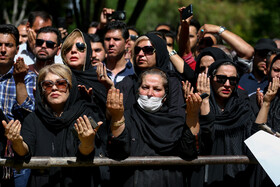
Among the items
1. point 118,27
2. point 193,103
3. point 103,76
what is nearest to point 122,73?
point 118,27

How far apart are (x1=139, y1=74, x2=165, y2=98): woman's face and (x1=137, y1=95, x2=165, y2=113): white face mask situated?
43 mm

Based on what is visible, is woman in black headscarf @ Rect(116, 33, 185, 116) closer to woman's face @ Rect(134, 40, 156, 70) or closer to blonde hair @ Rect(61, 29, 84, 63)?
woman's face @ Rect(134, 40, 156, 70)

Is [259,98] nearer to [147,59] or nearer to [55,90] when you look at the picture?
[147,59]

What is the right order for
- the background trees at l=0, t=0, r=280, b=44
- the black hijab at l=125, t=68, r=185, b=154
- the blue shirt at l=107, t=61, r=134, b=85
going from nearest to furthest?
the black hijab at l=125, t=68, r=185, b=154
the blue shirt at l=107, t=61, r=134, b=85
the background trees at l=0, t=0, r=280, b=44

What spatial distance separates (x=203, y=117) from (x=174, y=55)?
1.35 meters

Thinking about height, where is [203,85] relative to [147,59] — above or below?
below

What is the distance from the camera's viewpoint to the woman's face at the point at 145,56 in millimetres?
4500

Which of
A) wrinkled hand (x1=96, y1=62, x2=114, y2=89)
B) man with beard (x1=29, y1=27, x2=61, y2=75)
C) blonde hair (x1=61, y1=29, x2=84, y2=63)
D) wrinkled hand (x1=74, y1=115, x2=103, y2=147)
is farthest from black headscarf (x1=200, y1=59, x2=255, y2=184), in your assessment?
man with beard (x1=29, y1=27, x2=61, y2=75)

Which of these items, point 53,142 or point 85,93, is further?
point 85,93

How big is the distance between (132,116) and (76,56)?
1.23 m

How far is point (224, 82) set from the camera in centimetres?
425

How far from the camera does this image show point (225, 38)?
5.32 m

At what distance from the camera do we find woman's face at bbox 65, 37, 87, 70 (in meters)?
4.62

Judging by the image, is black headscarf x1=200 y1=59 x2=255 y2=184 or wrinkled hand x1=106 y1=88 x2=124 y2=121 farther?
black headscarf x1=200 y1=59 x2=255 y2=184
